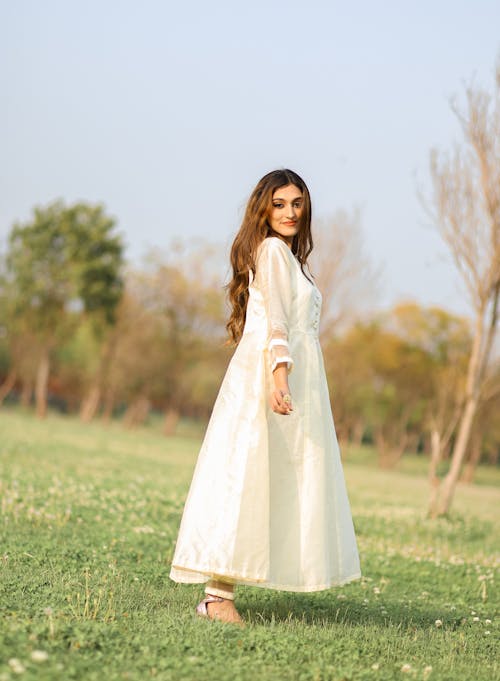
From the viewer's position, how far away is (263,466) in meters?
4.91

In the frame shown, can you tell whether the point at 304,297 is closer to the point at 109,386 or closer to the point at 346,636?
the point at 346,636

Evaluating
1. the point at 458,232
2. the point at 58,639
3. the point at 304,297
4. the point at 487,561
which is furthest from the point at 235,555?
the point at 458,232

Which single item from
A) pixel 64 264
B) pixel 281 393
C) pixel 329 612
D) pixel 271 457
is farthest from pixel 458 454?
pixel 64 264

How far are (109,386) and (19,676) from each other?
177 feet

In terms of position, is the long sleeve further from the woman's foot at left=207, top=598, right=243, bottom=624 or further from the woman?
the woman's foot at left=207, top=598, right=243, bottom=624

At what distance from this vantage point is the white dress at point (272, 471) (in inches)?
190

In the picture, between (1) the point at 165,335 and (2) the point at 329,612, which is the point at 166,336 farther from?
(2) the point at 329,612

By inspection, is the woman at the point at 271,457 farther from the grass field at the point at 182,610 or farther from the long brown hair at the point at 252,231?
the grass field at the point at 182,610

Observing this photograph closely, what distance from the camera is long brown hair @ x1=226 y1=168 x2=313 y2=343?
5324 millimetres

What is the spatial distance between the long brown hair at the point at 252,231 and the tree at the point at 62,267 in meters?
41.1

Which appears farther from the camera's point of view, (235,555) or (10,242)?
(10,242)

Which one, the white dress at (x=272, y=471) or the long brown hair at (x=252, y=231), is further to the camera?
the long brown hair at (x=252, y=231)

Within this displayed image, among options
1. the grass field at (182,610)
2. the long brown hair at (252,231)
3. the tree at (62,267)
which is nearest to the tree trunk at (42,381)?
the tree at (62,267)


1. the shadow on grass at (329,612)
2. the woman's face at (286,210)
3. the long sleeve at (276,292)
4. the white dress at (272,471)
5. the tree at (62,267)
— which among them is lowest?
the shadow on grass at (329,612)
